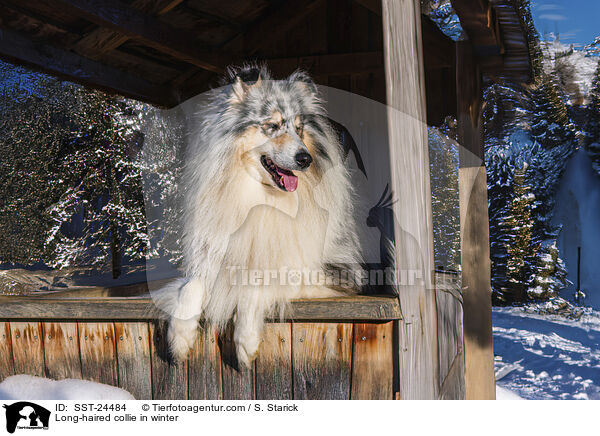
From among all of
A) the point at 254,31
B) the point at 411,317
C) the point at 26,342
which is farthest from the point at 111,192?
the point at 411,317

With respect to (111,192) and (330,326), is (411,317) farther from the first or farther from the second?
(111,192)

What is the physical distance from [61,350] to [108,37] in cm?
186

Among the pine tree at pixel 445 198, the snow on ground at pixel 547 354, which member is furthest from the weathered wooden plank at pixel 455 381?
the pine tree at pixel 445 198

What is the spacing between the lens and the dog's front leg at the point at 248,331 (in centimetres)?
156

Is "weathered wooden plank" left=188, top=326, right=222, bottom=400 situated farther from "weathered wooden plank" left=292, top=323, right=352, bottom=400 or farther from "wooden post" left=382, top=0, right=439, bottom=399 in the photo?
"wooden post" left=382, top=0, right=439, bottom=399

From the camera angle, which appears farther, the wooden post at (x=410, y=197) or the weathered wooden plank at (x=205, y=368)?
the weathered wooden plank at (x=205, y=368)

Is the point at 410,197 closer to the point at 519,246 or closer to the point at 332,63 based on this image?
the point at 332,63

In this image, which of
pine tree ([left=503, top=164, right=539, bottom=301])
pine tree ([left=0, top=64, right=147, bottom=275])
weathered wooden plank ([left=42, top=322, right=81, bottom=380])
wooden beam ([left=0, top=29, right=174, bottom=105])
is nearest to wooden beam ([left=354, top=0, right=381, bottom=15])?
wooden beam ([left=0, top=29, right=174, bottom=105])

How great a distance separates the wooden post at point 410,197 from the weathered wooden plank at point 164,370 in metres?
0.79

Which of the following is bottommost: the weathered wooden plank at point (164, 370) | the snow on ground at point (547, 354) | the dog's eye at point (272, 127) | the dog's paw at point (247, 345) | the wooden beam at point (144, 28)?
the snow on ground at point (547, 354)

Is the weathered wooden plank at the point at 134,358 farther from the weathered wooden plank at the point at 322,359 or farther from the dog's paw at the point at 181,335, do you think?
the weathered wooden plank at the point at 322,359

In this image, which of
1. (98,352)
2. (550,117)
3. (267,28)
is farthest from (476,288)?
(550,117)

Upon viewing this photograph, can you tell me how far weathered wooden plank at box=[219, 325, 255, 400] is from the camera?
5.38 feet

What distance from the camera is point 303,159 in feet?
5.60
